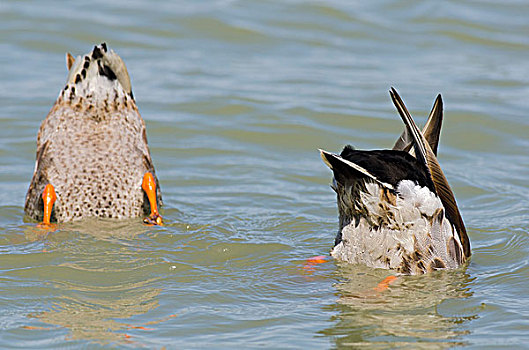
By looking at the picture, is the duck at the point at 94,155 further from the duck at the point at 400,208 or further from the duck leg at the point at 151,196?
the duck at the point at 400,208

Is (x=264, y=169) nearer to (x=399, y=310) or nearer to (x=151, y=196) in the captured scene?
(x=151, y=196)

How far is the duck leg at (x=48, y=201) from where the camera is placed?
741cm

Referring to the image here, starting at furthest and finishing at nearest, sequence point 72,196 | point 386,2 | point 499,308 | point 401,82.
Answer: point 386,2 < point 401,82 < point 72,196 < point 499,308

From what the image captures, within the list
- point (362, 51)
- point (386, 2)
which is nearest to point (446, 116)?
point (362, 51)

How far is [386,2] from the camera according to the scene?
14.8 metres

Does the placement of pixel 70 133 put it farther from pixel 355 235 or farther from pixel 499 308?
pixel 499 308

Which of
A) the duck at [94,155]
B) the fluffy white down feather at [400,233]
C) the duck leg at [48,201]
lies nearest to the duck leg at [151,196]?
the duck at [94,155]

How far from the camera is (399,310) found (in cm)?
Answer: 557

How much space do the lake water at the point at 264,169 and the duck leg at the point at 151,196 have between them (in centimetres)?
16

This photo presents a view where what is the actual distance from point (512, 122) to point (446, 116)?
79 centimetres

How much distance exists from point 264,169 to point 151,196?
1.73 metres

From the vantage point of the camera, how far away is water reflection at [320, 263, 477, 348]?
5.16 meters

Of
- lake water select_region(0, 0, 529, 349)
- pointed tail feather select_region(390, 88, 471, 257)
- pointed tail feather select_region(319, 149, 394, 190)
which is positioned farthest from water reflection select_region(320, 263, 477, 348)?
pointed tail feather select_region(319, 149, 394, 190)

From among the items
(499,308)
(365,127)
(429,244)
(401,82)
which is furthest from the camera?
(401,82)
